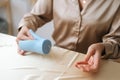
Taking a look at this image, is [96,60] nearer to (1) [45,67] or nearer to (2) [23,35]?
(1) [45,67]

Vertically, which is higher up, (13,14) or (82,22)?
(82,22)

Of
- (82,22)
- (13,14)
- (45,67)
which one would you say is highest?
(82,22)

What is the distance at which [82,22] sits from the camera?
3.53ft

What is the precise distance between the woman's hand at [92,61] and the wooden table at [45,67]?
23 millimetres

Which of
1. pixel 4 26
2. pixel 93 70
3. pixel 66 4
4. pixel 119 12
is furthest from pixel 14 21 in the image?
pixel 93 70

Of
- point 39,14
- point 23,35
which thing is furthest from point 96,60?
point 39,14

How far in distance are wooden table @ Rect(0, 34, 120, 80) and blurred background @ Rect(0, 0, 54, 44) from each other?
103cm

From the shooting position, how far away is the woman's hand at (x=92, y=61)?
32.8 inches

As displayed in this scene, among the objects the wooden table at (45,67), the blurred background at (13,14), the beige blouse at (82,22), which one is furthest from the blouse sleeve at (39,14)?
the blurred background at (13,14)

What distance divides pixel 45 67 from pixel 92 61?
0.18 m

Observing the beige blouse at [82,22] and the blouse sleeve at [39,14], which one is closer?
the beige blouse at [82,22]

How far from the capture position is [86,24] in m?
1.07

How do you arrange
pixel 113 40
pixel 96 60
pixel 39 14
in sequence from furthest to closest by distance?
pixel 39 14, pixel 113 40, pixel 96 60

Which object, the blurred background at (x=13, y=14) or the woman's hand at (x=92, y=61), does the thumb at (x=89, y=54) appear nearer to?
the woman's hand at (x=92, y=61)
